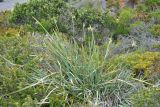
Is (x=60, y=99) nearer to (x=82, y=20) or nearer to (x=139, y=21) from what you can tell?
(x=82, y=20)

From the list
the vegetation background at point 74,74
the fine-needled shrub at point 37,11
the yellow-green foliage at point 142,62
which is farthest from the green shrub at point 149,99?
the fine-needled shrub at point 37,11

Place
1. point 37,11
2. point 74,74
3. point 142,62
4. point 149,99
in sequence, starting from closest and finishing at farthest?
1. point 149,99
2. point 74,74
3. point 142,62
4. point 37,11

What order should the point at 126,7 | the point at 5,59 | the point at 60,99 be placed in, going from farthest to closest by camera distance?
the point at 126,7 → the point at 5,59 → the point at 60,99

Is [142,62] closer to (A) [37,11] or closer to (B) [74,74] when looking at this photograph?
(B) [74,74]

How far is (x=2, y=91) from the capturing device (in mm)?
5352

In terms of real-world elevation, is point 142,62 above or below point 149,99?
below

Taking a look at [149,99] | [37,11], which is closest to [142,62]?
[149,99]

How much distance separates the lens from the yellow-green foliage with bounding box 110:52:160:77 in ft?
19.6

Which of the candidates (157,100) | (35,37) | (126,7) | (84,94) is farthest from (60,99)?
(126,7)

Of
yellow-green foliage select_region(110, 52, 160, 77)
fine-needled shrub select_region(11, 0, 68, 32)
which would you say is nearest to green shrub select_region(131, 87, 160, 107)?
yellow-green foliage select_region(110, 52, 160, 77)

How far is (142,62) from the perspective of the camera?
6270mm

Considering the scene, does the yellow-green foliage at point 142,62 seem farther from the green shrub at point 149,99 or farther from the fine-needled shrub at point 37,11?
the fine-needled shrub at point 37,11

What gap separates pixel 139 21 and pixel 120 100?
12.7 feet

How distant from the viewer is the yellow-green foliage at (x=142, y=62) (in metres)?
5.99
